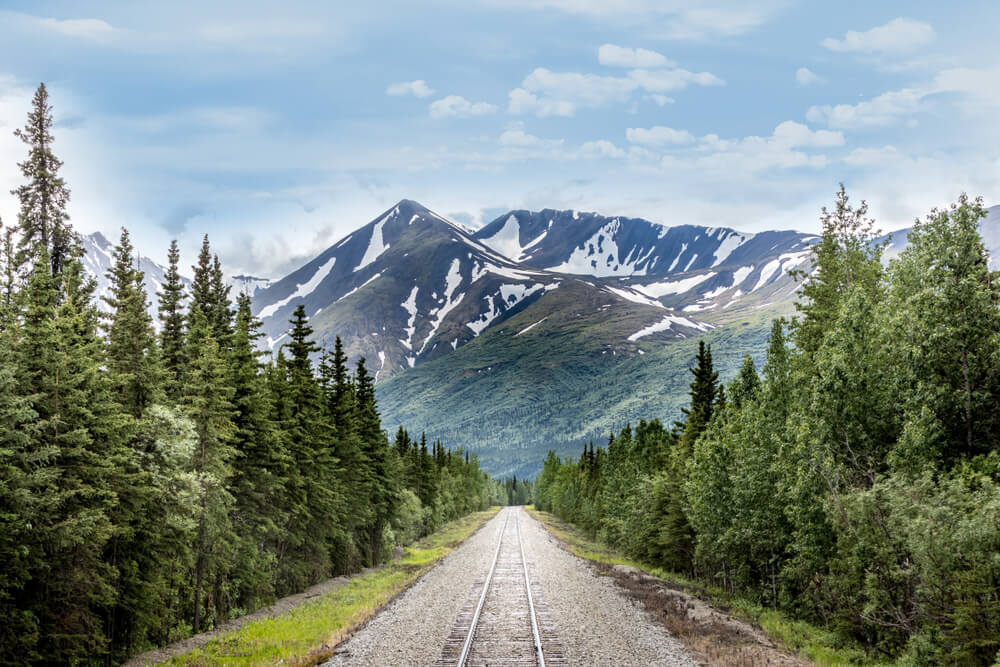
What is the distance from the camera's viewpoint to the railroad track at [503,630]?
15508mm

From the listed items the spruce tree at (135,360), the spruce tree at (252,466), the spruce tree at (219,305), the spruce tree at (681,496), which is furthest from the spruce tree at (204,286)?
the spruce tree at (681,496)

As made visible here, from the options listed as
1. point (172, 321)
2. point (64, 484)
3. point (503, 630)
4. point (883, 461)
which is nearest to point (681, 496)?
point (883, 461)

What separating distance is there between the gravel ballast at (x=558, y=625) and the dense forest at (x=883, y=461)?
5.53 metres

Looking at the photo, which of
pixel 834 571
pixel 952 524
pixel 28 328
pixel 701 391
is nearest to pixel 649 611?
pixel 834 571

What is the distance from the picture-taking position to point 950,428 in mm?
17172

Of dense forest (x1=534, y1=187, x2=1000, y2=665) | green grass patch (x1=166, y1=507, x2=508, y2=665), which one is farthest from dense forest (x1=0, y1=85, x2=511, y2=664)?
dense forest (x1=534, y1=187, x2=1000, y2=665)

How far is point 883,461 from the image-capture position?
65.0ft

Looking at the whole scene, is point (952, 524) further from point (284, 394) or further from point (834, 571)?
point (284, 394)

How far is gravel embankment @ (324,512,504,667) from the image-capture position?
16.0 m

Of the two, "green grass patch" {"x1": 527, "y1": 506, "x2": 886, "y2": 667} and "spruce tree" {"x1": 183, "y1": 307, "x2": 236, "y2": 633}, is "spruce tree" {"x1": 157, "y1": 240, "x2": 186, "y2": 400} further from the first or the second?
"green grass patch" {"x1": 527, "y1": 506, "x2": 886, "y2": 667}

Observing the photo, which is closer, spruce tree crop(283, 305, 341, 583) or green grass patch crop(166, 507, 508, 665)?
green grass patch crop(166, 507, 508, 665)

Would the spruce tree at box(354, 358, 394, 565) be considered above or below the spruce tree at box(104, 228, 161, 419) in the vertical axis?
below

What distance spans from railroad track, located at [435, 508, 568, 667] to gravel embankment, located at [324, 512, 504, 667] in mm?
451

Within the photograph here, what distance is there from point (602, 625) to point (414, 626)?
5.61 meters
